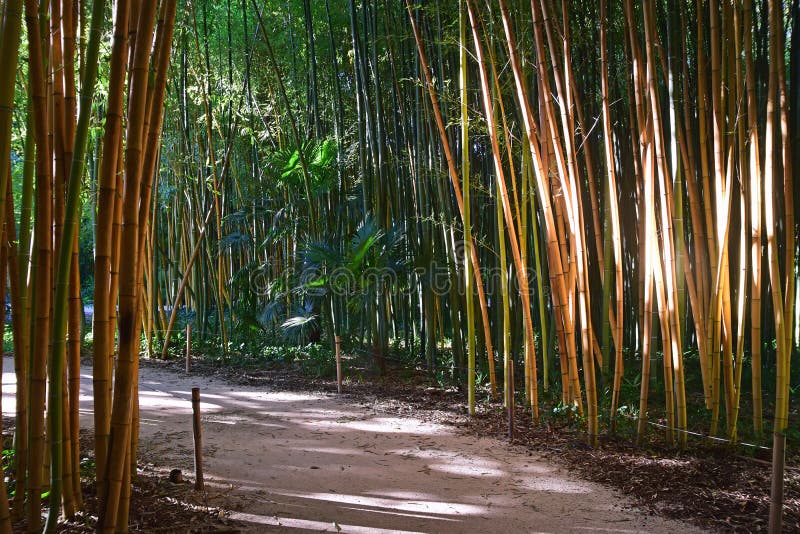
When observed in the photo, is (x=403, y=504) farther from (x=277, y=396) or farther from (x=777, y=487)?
(x=277, y=396)

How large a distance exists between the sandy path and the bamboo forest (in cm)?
2

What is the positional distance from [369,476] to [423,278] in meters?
2.29

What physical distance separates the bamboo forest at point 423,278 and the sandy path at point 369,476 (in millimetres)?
22

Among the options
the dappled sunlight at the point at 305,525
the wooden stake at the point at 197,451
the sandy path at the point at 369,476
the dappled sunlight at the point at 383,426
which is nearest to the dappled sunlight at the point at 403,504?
the sandy path at the point at 369,476

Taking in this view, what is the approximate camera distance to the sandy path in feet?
7.48

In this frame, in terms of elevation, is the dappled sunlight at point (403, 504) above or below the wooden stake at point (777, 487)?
below

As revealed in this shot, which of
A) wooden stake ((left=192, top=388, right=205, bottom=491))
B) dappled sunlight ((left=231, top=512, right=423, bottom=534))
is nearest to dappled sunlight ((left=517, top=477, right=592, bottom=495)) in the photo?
dappled sunlight ((left=231, top=512, right=423, bottom=534))

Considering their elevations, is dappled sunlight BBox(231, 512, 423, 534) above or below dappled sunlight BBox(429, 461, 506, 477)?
above

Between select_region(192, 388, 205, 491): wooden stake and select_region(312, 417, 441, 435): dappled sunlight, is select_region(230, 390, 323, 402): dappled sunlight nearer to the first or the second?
select_region(312, 417, 441, 435): dappled sunlight

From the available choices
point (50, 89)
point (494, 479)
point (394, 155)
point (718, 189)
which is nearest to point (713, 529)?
point (494, 479)

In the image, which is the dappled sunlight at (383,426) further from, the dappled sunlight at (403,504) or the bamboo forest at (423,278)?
the dappled sunlight at (403,504)

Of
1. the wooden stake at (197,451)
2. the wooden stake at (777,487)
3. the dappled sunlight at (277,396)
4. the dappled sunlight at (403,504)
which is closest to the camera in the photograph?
the wooden stake at (777,487)

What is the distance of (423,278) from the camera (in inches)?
193

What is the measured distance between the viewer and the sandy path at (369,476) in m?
2.28
